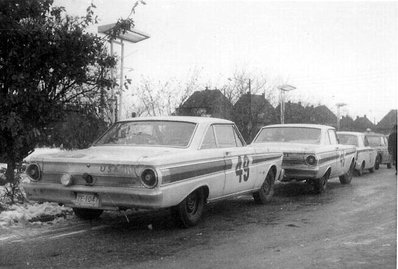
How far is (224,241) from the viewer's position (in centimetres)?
539

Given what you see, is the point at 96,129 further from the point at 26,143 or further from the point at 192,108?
the point at 192,108

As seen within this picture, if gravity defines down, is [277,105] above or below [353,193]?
above

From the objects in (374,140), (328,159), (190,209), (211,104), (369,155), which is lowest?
(190,209)

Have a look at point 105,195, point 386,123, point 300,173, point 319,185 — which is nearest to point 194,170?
point 105,195

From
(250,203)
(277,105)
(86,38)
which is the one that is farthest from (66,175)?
(277,105)

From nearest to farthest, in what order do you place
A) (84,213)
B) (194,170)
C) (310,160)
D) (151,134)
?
(194,170)
(151,134)
(84,213)
(310,160)

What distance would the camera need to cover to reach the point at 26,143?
A: 7.54 meters

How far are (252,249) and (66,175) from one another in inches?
90.4

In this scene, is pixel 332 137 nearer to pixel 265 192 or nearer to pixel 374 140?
pixel 265 192

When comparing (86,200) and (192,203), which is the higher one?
(86,200)

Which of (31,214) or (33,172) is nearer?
(33,172)

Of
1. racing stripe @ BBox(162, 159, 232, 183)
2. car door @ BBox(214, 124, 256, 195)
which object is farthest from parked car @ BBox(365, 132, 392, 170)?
racing stripe @ BBox(162, 159, 232, 183)

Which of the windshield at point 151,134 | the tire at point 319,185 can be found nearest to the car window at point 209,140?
the windshield at point 151,134

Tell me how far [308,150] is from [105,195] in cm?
483
